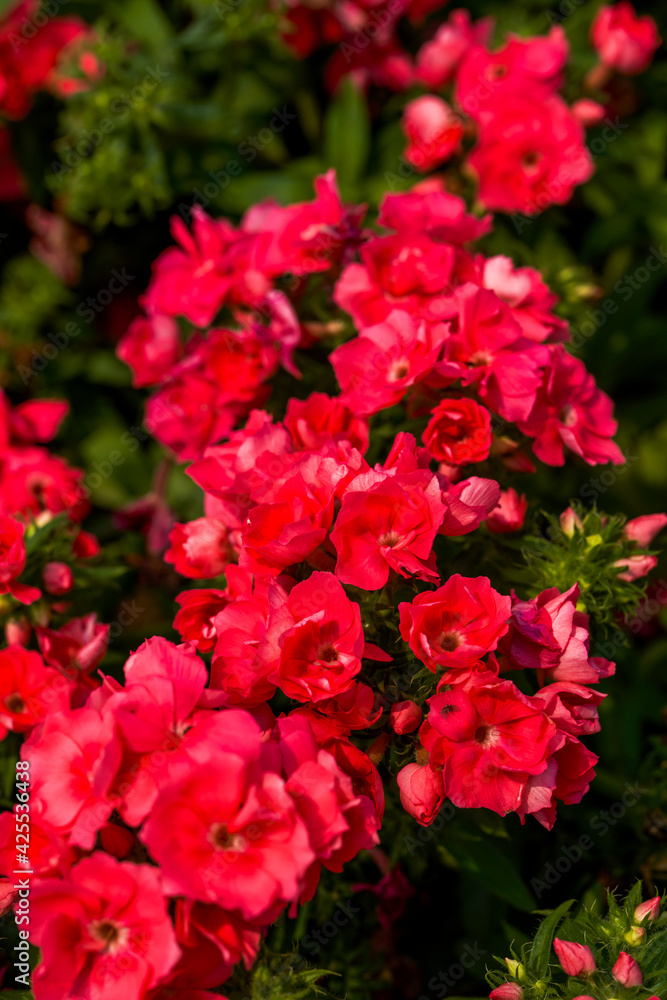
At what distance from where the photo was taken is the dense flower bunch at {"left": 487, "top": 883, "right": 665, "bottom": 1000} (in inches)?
45.7

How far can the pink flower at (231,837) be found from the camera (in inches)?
40.3

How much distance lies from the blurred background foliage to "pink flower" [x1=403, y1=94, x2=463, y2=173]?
1.03 feet

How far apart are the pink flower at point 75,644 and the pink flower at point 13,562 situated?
86 millimetres

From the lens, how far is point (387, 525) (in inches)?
50.7

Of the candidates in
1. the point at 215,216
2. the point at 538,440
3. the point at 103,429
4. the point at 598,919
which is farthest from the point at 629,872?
the point at 215,216

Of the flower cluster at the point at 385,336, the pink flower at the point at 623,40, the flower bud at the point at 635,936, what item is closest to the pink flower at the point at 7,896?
the flower cluster at the point at 385,336

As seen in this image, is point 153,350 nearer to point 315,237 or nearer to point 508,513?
point 315,237

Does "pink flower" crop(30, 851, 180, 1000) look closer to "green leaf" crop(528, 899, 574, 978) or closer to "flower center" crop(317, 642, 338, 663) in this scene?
"flower center" crop(317, 642, 338, 663)

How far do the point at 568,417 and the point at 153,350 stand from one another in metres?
1.06

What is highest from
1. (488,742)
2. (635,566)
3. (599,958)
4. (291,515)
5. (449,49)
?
(449,49)

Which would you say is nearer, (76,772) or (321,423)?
(76,772)

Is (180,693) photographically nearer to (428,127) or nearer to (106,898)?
(106,898)

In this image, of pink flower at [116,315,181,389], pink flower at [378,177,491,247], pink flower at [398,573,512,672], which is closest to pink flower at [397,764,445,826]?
pink flower at [398,573,512,672]

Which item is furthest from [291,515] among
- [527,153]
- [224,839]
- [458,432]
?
[527,153]
